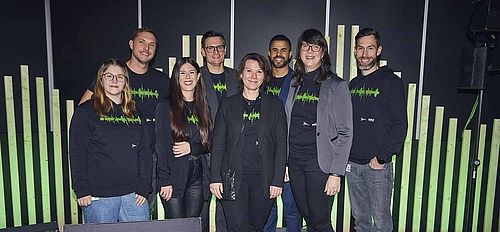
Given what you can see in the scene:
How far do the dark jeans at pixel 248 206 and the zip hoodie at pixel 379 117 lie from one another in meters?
0.64

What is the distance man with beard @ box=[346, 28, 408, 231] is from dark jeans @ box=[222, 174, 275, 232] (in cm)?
61

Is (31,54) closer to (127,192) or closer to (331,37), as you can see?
(127,192)

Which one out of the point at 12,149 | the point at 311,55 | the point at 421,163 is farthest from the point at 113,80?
the point at 421,163

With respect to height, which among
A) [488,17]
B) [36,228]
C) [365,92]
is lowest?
[36,228]

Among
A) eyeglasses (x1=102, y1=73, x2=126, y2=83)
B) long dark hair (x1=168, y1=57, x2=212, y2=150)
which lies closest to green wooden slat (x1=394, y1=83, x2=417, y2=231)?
long dark hair (x1=168, y1=57, x2=212, y2=150)

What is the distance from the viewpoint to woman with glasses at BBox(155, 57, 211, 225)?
2.15 meters

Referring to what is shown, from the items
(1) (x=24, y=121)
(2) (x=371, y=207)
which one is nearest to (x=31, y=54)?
(1) (x=24, y=121)

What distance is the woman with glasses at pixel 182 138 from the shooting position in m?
2.15

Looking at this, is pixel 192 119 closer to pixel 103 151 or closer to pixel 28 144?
pixel 103 151

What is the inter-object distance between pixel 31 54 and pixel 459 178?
11.7 feet

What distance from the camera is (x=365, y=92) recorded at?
236 cm

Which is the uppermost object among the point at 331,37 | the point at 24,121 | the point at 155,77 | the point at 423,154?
the point at 331,37

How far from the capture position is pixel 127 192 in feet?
6.79

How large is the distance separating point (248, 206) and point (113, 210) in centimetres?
72
